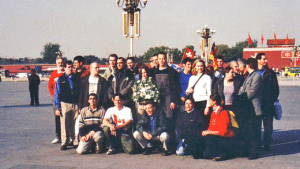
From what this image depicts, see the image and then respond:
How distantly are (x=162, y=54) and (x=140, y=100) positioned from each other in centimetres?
100

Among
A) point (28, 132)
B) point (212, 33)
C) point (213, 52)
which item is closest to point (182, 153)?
point (28, 132)

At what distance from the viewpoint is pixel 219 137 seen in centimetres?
712

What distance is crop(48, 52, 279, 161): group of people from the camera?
725 cm

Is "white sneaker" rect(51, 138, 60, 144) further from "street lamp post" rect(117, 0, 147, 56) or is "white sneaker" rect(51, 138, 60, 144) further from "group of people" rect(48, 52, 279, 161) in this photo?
"street lamp post" rect(117, 0, 147, 56)

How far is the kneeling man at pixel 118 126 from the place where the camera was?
25.0ft

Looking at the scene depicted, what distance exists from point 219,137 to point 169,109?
4.01 ft

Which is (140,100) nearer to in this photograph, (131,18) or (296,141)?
(296,141)

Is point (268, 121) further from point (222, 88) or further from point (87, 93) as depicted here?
point (87, 93)

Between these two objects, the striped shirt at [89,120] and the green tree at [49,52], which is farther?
the green tree at [49,52]

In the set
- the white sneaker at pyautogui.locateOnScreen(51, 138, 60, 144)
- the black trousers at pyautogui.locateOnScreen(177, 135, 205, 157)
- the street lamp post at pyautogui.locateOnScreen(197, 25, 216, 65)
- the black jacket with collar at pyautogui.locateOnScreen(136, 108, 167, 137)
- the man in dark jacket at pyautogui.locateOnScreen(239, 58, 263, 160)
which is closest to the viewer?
the black trousers at pyautogui.locateOnScreen(177, 135, 205, 157)

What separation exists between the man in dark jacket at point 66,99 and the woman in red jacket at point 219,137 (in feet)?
9.40

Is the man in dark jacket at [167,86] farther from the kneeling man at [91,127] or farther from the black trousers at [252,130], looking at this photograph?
the black trousers at [252,130]

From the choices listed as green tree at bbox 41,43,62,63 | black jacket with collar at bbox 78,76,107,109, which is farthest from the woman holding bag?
green tree at bbox 41,43,62,63

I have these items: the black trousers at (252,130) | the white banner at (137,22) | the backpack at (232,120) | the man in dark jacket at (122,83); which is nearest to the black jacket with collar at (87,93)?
the man in dark jacket at (122,83)
